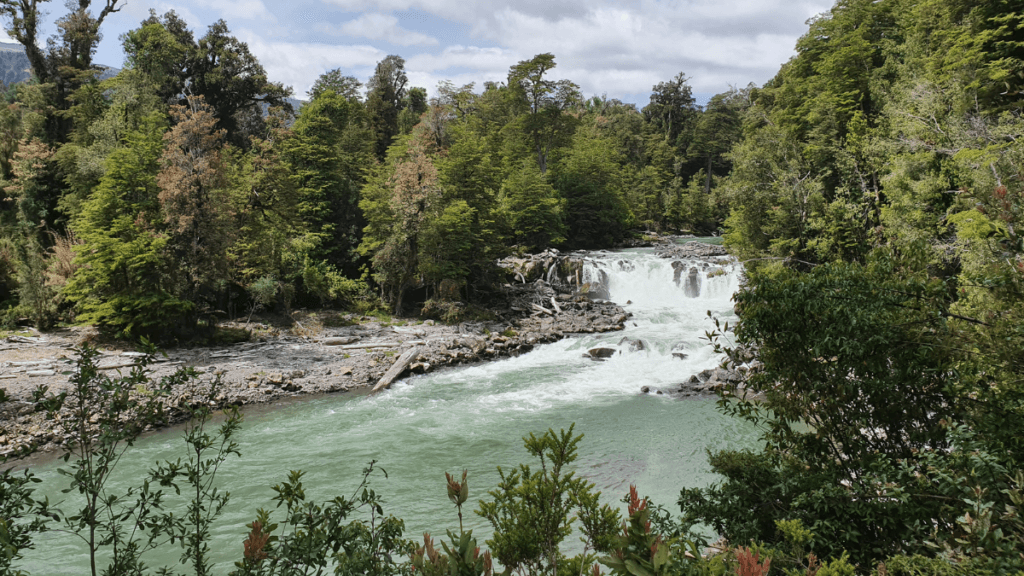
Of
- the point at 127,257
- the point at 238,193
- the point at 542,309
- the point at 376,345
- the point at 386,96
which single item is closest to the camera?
the point at 127,257

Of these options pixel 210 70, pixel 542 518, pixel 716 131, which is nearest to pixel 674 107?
pixel 716 131

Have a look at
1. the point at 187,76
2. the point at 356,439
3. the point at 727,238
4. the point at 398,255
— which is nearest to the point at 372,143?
the point at 187,76

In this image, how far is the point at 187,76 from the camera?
27.7 m

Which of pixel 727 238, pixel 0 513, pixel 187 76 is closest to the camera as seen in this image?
pixel 0 513

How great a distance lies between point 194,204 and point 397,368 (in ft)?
29.7

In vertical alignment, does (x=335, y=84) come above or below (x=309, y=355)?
above

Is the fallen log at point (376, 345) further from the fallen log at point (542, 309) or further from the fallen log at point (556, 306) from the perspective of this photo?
the fallen log at point (556, 306)

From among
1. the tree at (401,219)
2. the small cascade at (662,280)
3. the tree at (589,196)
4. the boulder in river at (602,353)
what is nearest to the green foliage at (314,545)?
the boulder in river at (602,353)

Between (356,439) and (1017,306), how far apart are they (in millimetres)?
10704

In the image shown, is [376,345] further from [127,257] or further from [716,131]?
[716,131]

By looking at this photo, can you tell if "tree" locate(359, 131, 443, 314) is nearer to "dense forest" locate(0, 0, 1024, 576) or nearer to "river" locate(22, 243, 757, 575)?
"dense forest" locate(0, 0, 1024, 576)

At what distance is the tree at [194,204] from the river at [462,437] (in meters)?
7.11

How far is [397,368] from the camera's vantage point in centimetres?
1480

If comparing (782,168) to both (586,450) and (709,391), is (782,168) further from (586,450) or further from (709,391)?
(586,450)
